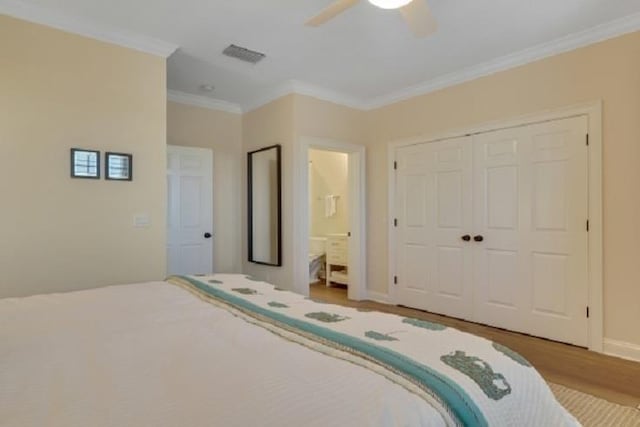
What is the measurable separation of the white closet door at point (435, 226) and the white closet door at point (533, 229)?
0.46ft

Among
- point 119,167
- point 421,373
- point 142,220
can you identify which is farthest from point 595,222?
point 119,167

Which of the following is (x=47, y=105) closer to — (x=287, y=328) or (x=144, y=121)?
(x=144, y=121)

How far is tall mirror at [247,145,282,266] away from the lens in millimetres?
4473

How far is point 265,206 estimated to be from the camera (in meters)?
4.74

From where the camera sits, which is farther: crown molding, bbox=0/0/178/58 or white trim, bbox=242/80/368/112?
white trim, bbox=242/80/368/112

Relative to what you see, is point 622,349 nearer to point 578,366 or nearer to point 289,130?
point 578,366

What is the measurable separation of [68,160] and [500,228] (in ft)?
12.5

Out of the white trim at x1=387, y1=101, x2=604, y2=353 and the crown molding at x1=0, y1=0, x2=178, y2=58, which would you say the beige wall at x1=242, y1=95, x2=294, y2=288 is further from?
Result: the white trim at x1=387, y1=101, x2=604, y2=353

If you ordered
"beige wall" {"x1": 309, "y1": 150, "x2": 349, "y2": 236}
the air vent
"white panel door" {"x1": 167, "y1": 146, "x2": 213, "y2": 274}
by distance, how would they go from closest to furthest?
1. the air vent
2. "white panel door" {"x1": 167, "y1": 146, "x2": 213, "y2": 274}
3. "beige wall" {"x1": 309, "y1": 150, "x2": 349, "y2": 236}

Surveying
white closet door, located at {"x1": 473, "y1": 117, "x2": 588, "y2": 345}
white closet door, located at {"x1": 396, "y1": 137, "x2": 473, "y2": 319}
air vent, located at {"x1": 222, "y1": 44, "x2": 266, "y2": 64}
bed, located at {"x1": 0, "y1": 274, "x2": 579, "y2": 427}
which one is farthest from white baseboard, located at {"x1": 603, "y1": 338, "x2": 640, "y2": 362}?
air vent, located at {"x1": 222, "y1": 44, "x2": 266, "y2": 64}

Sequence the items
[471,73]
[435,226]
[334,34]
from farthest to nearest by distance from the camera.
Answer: [435,226] < [471,73] < [334,34]

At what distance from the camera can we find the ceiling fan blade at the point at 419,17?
83.7 inches

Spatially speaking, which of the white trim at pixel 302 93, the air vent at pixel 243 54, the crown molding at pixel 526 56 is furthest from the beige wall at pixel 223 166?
the crown molding at pixel 526 56

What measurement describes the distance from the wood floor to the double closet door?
17cm
